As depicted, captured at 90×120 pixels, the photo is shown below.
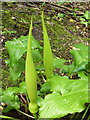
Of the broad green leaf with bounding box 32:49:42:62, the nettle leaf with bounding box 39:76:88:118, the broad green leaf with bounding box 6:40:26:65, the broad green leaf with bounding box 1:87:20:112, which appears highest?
the broad green leaf with bounding box 6:40:26:65

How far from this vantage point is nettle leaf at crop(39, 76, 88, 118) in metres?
0.77

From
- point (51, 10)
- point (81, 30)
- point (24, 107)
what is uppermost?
point (51, 10)

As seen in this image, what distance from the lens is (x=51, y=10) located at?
249 centimetres

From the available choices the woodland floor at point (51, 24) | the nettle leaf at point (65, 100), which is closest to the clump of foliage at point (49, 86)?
the nettle leaf at point (65, 100)

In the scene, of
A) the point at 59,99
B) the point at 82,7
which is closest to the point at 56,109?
the point at 59,99

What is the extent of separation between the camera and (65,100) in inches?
32.2

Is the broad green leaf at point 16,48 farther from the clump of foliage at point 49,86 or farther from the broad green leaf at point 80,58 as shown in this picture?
the broad green leaf at point 80,58

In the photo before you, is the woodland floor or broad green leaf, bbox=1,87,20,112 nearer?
broad green leaf, bbox=1,87,20,112

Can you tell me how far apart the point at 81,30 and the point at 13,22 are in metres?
0.67

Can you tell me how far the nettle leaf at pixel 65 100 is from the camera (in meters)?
0.77

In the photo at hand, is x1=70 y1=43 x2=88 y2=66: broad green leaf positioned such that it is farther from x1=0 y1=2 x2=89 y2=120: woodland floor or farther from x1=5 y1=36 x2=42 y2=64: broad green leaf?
x1=0 y1=2 x2=89 y2=120: woodland floor

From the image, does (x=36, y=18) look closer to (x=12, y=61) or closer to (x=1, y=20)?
(x=1, y=20)

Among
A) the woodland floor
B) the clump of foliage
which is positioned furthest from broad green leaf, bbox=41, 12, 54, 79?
the woodland floor

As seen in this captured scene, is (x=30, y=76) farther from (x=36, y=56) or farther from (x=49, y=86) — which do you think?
(x=36, y=56)
